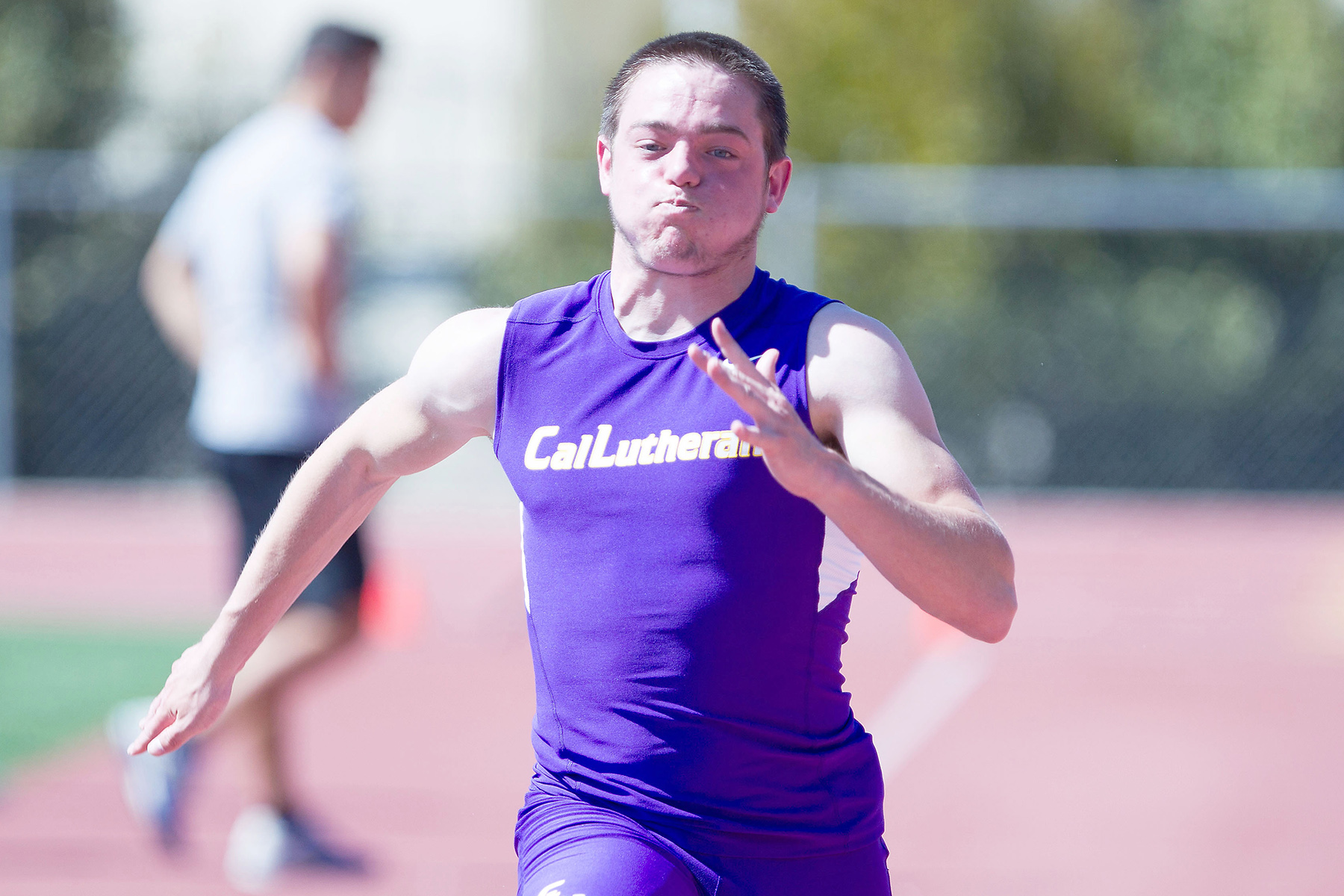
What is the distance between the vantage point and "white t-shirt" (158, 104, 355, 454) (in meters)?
4.87

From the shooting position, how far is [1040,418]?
46.9ft

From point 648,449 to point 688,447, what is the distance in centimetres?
6

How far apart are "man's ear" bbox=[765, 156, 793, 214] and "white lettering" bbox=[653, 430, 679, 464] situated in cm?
39

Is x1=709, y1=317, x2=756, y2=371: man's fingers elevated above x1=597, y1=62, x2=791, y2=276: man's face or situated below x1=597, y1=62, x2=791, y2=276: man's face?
below

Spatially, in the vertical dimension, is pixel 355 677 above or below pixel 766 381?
below

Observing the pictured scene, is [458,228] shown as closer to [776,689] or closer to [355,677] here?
[355,677]

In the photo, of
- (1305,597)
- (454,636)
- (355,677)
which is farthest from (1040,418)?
(355,677)

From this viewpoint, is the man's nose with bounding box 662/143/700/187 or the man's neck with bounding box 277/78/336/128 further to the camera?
the man's neck with bounding box 277/78/336/128

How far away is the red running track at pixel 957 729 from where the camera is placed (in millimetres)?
5004

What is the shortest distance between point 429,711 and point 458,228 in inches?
287

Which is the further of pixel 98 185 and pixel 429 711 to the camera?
pixel 98 185

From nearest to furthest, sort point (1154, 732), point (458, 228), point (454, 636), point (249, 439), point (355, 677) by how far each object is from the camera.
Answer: point (249, 439), point (1154, 732), point (355, 677), point (454, 636), point (458, 228)

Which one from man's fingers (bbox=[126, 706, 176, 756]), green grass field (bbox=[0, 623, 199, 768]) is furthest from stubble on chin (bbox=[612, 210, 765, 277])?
green grass field (bbox=[0, 623, 199, 768])

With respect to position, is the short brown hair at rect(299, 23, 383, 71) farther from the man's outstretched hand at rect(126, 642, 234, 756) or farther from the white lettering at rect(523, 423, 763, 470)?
the white lettering at rect(523, 423, 763, 470)
